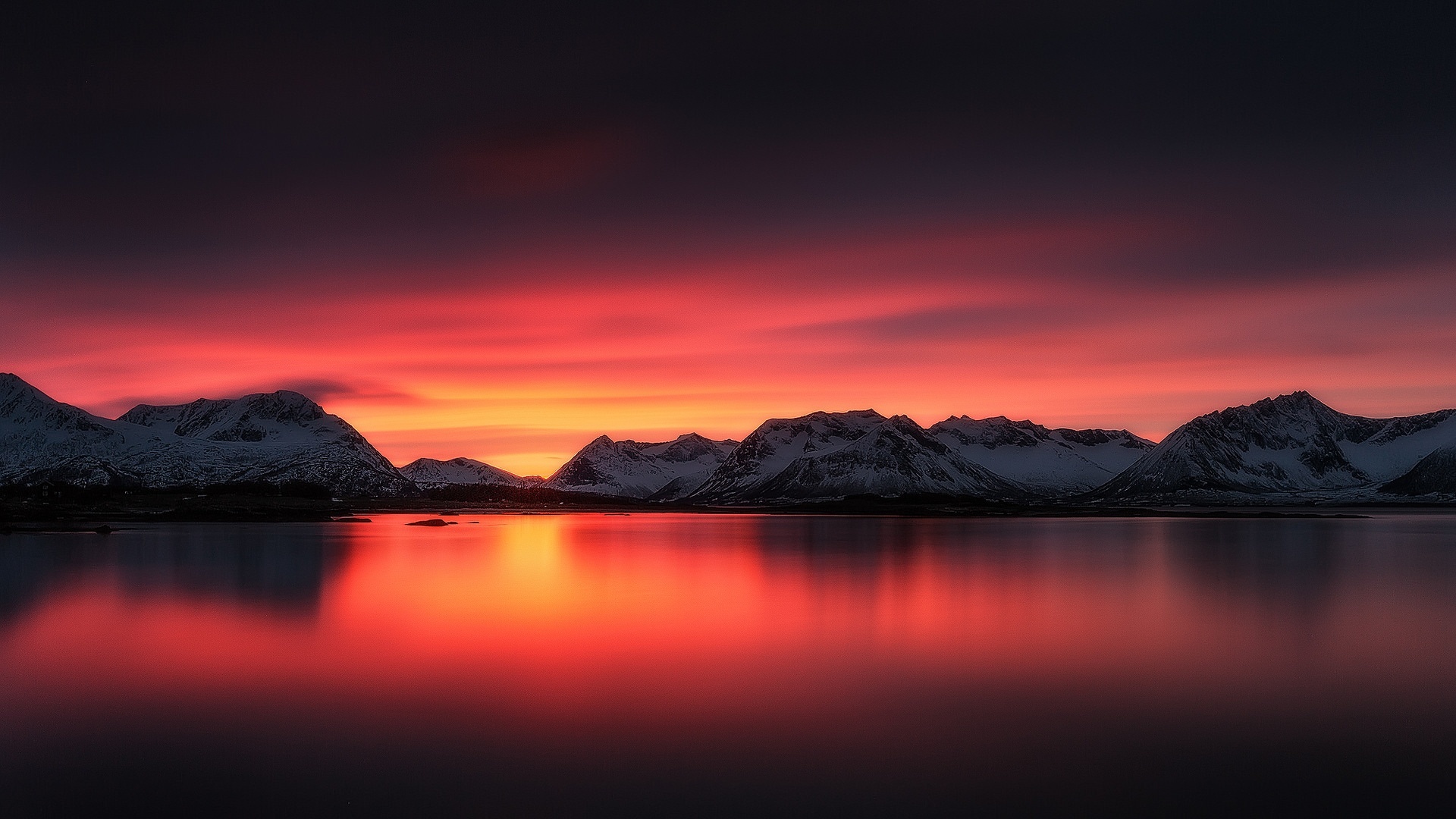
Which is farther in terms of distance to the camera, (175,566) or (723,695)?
(175,566)

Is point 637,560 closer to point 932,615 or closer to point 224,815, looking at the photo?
point 932,615

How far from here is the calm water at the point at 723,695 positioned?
13.8 metres

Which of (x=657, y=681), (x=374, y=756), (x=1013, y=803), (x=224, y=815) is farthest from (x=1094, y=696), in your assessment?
(x=224, y=815)

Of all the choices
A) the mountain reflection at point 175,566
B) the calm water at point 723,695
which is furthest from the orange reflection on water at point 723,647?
the mountain reflection at point 175,566

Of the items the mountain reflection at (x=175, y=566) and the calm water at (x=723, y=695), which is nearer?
the calm water at (x=723, y=695)

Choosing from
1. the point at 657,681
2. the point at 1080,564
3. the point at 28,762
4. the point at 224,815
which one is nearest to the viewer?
the point at 224,815

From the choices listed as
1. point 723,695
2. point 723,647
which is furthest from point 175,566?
point 723,695

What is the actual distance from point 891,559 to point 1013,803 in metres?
49.2

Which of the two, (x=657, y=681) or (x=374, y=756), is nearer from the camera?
(x=374, y=756)

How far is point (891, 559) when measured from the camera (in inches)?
2431

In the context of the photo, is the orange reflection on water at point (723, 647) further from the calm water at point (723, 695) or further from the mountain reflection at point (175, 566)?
the mountain reflection at point (175, 566)

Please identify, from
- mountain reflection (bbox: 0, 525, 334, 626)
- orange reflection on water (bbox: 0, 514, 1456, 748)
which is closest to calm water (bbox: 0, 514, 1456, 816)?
orange reflection on water (bbox: 0, 514, 1456, 748)

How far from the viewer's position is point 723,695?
67.6ft

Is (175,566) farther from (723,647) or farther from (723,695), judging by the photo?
(723,695)
